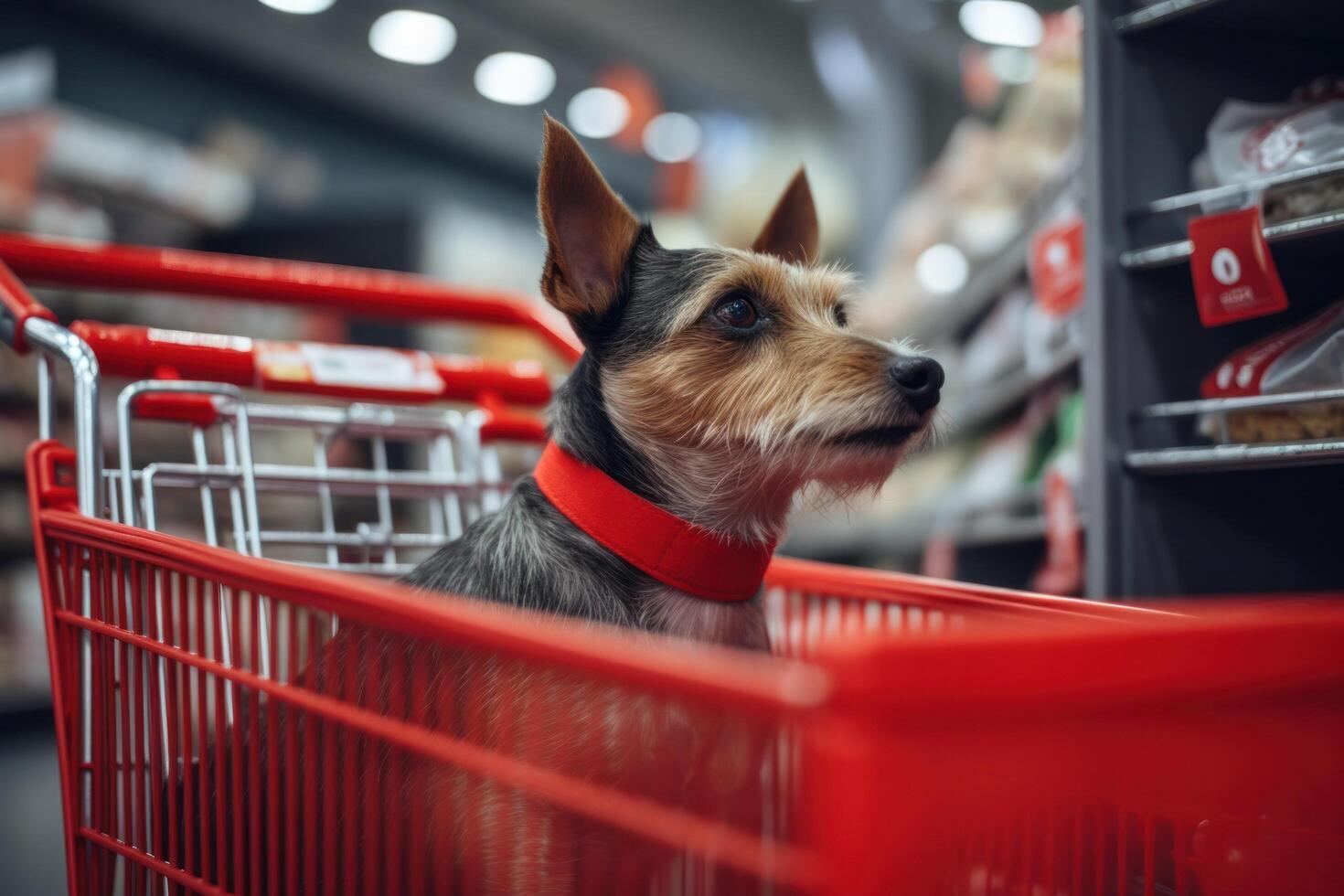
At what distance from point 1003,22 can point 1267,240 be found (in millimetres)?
5657

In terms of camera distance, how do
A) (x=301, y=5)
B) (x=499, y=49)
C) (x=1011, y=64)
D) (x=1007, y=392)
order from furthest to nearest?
(x=499, y=49), (x=301, y=5), (x=1011, y=64), (x=1007, y=392)

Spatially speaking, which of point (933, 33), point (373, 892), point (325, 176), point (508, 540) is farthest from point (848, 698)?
point (325, 176)

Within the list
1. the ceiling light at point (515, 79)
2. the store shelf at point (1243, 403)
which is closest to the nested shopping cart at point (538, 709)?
the store shelf at point (1243, 403)

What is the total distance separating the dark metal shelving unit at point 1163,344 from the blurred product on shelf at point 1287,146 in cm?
10

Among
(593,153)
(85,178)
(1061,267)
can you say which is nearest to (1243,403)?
(1061,267)

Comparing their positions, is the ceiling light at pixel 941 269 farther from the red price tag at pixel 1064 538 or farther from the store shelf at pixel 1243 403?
the store shelf at pixel 1243 403

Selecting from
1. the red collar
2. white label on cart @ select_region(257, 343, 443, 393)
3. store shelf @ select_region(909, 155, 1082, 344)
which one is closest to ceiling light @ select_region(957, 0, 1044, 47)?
store shelf @ select_region(909, 155, 1082, 344)

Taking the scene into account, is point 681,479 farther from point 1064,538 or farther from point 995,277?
point 995,277

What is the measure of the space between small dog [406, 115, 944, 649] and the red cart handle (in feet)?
1.55

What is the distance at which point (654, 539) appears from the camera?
1.23 metres

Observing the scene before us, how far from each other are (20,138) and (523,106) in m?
4.98

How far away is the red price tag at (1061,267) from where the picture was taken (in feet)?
7.18

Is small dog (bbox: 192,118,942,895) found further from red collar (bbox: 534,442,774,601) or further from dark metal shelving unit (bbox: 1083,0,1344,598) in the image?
dark metal shelving unit (bbox: 1083,0,1344,598)

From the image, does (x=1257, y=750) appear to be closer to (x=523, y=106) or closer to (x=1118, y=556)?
(x=1118, y=556)
